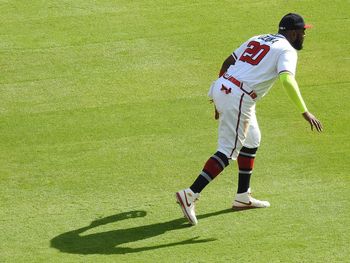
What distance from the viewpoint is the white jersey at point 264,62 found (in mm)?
7852

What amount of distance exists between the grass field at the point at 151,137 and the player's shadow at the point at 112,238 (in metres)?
0.02

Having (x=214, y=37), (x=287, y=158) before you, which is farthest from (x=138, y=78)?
(x=287, y=158)

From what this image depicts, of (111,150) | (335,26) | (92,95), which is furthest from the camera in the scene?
(335,26)

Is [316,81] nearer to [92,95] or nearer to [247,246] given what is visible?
[92,95]

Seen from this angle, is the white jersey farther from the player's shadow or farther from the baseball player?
the player's shadow

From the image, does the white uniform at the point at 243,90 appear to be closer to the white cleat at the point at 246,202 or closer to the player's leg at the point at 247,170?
the player's leg at the point at 247,170

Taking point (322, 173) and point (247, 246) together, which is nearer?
point (247, 246)

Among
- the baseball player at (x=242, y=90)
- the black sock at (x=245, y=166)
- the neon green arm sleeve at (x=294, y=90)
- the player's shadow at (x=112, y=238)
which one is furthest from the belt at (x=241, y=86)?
the player's shadow at (x=112, y=238)

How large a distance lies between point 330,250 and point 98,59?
221 inches

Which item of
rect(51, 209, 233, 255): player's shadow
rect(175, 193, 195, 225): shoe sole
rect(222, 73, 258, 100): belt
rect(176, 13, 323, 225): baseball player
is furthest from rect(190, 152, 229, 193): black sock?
rect(222, 73, 258, 100): belt

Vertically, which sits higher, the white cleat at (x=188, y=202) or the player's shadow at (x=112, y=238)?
the white cleat at (x=188, y=202)

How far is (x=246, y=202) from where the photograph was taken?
822 centimetres

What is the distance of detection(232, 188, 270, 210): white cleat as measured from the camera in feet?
27.0

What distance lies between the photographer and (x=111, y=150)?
9617 mm
